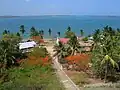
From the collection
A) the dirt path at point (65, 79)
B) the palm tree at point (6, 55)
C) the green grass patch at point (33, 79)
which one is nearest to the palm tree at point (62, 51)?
the dirt path at point (65, 79)

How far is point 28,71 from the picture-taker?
189 feet

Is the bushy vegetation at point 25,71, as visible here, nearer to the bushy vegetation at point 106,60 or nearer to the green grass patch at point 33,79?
the green grass patch at point 33,79

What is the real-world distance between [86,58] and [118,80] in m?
9.13

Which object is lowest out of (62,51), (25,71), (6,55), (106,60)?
(25,71)

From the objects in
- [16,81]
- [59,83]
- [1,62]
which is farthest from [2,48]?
[59,83]

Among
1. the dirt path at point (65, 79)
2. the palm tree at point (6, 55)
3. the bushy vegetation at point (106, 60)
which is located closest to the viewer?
the dirt path at point (65, 79)

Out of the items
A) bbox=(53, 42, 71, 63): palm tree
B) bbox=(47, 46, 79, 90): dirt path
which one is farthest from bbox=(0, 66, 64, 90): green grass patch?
bbox=(53, 42, 71, 63): palm tree

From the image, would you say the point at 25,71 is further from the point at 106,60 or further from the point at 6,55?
the point at 106,60

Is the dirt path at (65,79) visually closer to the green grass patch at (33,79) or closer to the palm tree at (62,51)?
the green grass patch at (33,79)

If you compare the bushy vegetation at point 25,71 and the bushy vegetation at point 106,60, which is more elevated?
the bushy vegetation at point 106,60

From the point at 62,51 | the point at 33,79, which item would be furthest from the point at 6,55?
the point at 62,51

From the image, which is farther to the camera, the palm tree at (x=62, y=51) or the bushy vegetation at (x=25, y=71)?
the palm tree at (x=62, y=51)

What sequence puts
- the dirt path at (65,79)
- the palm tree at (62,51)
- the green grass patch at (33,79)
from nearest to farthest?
the dirt path at (65,79) < the green grass patch at (33,79) < the palm tree at (62,51)

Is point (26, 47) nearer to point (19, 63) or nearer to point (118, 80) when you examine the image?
point (19, 63)
